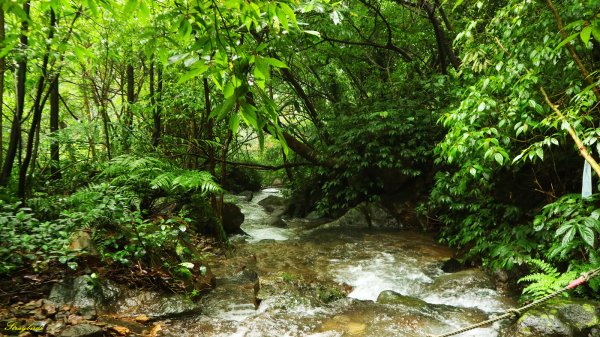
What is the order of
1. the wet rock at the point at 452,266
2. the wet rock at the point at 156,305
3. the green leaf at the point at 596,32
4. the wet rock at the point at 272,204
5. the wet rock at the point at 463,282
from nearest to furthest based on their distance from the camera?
the green leaf at the point at 596,32 → the wet rock at the point at 156,305 → the wet rock at the point at 463,282 → the wet rock at the point at 452,266 → the wet rock at the point at 272,204

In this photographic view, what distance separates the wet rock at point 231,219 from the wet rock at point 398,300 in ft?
14.5

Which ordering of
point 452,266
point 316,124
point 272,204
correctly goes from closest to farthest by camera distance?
point 452,266 < point 316,124 < point 272,204

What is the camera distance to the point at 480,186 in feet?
20.5

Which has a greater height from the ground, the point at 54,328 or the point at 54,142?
the point at 54,142

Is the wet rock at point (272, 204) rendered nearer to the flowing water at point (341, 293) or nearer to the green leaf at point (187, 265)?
the flowing water at point (341, 293)

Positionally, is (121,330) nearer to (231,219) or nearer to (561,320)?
(561,320)

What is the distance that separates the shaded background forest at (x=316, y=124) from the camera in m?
1.79

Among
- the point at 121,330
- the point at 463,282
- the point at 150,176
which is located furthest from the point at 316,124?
the point at 121,330

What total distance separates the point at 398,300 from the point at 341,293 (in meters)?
0.72

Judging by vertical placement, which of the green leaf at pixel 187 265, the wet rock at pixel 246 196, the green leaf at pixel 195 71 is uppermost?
the green leaf at pixel 195 71

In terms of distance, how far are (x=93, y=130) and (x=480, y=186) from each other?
670cm

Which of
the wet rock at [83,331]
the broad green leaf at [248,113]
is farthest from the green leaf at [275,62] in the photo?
the wet rock at [83,331]

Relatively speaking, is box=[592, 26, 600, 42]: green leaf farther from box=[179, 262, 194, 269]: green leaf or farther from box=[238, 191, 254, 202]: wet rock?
box=[238, 191, 254, 202]: wet rock

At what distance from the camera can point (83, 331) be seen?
8.87 ft
